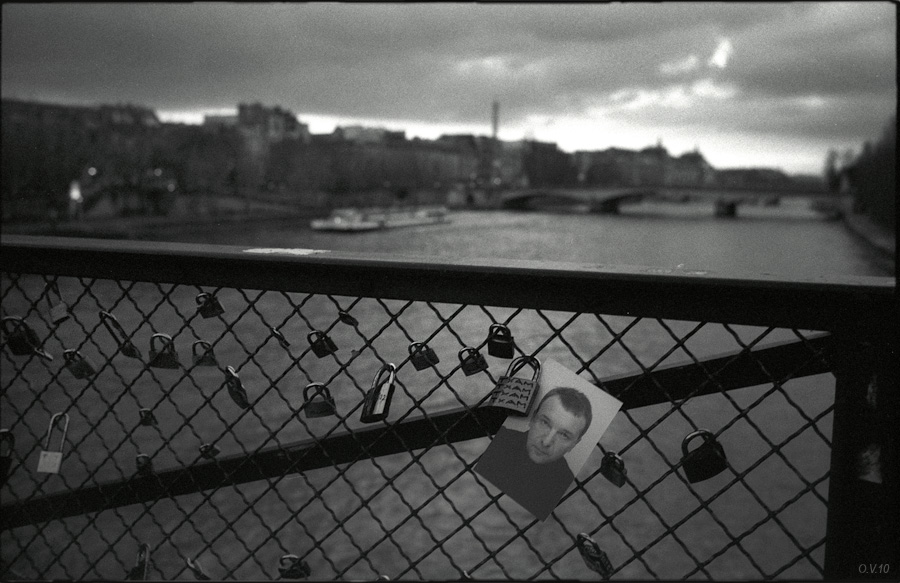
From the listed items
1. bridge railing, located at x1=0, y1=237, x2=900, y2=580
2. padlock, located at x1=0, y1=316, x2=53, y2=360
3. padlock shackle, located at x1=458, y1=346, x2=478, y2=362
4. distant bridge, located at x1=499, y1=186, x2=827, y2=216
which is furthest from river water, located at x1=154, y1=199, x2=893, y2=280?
padlock shackle, located at x1=458, y1=346, x2=478, y2=362

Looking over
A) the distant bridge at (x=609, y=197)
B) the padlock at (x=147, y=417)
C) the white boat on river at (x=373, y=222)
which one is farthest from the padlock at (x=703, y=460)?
the distant bridge at (x=609, y=197)

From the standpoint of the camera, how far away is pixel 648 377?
3.73 ft

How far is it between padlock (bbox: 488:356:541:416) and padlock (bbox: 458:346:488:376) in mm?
37

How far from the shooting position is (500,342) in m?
1.09

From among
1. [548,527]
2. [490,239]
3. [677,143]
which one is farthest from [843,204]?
[548,527]

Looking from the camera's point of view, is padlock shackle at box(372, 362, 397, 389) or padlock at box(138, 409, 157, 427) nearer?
padlock shackle at box(372, 362, 397, 389)

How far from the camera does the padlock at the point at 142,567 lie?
1549mm

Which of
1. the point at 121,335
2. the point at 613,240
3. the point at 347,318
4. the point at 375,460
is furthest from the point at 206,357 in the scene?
the point at 613,240

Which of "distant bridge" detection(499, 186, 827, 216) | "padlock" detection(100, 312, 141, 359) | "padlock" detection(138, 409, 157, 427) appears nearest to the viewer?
"padlock" detection(100, 312, 141, 359)

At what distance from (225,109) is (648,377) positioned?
6193cm

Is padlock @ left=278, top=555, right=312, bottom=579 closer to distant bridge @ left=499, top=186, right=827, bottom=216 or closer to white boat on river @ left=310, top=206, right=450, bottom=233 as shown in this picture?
white boat on river @ left=310, top=206, right=450, bottom=233

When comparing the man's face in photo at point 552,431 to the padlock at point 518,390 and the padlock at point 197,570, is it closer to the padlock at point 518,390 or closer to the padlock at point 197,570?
the padlock at point 518,390

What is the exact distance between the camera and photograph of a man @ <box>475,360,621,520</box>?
3.47ft

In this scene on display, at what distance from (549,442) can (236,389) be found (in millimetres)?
546
